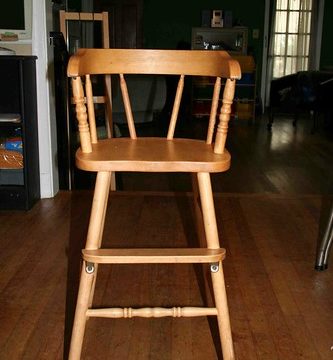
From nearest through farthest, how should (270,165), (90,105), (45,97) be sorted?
1. (90,105)
2. (45,97)
3. (270,165)

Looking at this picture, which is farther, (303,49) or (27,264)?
(303,49)

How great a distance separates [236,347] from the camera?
4.67 ft

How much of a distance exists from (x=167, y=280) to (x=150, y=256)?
0.59m

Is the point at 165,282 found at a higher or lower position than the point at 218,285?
lower

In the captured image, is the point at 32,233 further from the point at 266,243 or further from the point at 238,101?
the point at 238,101

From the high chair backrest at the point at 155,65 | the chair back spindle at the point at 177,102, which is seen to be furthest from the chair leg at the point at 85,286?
the chair back spindle at the point at 177,102

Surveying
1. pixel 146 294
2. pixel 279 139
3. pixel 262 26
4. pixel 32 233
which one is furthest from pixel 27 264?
pixel 262 26

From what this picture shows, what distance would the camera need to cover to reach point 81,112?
127 centimetres

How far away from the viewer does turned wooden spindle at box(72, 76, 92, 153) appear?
1232 millimetres

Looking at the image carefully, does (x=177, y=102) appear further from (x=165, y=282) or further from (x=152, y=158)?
(x=165, y=282)

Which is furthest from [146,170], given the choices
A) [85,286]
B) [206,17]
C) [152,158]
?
[206,17]

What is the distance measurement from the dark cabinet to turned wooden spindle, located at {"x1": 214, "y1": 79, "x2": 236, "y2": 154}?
4.71ft

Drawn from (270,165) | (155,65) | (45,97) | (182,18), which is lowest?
(270,165)

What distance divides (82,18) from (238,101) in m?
4.81
